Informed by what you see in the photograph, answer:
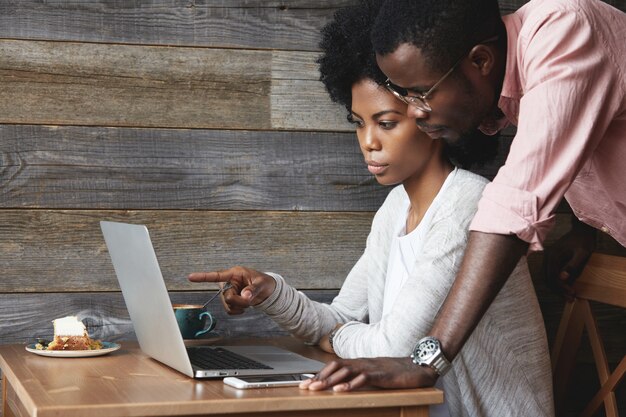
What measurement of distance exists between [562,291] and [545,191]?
0.77m

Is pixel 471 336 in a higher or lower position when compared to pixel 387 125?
lower

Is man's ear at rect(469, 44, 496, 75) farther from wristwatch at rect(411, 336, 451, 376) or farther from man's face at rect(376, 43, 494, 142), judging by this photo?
wristwatch at rect(411, 336, 451, 376)

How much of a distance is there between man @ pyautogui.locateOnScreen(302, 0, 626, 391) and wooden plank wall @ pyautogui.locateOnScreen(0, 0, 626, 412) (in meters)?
0.66

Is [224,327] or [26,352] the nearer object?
[26,352]

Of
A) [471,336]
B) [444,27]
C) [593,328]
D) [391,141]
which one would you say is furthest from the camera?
[593,328]

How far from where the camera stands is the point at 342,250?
206 cm

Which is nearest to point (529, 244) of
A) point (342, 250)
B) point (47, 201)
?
point (342, 250)

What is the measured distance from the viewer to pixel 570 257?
1928 millimetres

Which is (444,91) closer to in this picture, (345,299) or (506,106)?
(506,106)

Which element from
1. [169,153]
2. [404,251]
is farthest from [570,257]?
[169,153]

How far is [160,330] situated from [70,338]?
0.77 feet

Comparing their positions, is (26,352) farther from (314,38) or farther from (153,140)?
(314,38)

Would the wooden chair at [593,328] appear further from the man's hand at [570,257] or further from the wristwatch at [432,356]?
the wristwatch at [432,356]

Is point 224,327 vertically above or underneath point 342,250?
underneath
